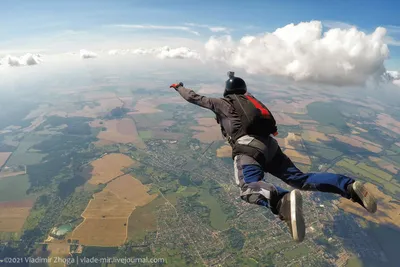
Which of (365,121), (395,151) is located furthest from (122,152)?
(365,121)

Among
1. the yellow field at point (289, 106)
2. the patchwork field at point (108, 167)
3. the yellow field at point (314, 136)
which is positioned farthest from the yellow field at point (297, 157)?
the yellow field at point (289, 106)

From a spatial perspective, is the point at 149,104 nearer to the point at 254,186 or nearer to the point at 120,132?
the point at 120,132

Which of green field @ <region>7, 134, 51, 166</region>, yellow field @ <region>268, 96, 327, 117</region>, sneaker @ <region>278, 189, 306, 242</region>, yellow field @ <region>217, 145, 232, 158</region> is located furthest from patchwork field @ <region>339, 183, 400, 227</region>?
green field @ <region>7, 134, 51, 166</region>

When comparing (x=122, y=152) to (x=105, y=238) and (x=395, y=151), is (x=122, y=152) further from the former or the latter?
(x=395, y=151)

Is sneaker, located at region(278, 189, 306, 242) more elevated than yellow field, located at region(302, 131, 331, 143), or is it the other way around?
sneaker, located at region(278, 189, 306, 242)

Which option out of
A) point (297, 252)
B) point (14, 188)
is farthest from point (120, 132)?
point (297, 252)

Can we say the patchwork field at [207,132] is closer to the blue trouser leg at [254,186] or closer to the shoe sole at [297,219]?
the blue trouser leg at [254,186]

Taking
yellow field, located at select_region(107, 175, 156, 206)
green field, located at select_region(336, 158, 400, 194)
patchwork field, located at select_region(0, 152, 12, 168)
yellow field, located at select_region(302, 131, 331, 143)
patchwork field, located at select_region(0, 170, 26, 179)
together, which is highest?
yellow field, located at select_region(302, 131, 331, 143)

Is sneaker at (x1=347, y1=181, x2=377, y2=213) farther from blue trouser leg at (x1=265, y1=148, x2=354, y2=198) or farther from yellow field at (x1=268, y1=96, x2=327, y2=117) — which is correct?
yellow field at (x1=268, y1=96, x2=327, y2=117)
